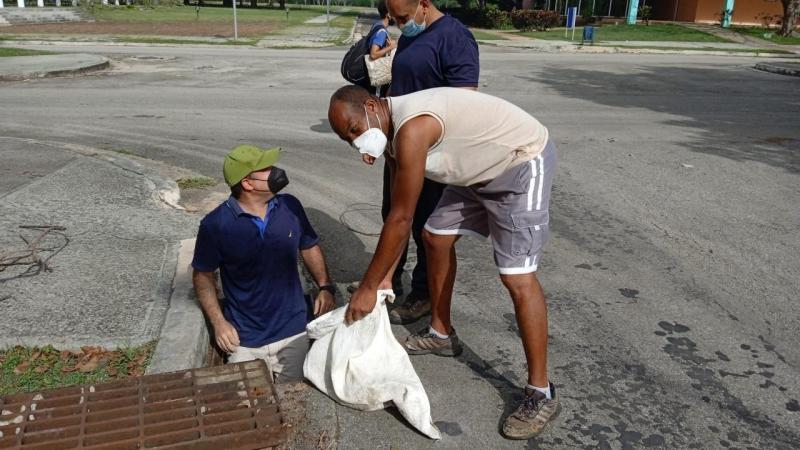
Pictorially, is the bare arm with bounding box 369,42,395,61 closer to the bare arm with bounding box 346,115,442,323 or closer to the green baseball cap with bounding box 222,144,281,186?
the green baseball cap with bounding box 222,144,281,186

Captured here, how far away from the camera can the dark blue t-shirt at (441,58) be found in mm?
3580

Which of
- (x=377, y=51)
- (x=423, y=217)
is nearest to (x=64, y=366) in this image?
(x=423, y=217)

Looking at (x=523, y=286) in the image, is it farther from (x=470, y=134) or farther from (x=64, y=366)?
(x=64, y=366)

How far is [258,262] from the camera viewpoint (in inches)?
134

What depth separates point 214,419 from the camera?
278 centimetres

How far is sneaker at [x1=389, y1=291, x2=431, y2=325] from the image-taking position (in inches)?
156

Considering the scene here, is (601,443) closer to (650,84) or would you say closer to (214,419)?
(214,419)

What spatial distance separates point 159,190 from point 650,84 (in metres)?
12.2

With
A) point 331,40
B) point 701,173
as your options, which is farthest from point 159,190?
point 331,40

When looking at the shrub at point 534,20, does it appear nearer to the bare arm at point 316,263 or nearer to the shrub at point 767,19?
the shrub at point 767,19

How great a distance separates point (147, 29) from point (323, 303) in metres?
29.6

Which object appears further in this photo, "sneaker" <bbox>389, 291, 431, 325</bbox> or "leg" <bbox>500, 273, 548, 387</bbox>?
"sneaker" <bbox>389, 291, 431, 325</bbox>

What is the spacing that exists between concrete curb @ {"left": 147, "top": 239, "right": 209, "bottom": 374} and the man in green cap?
0.12m

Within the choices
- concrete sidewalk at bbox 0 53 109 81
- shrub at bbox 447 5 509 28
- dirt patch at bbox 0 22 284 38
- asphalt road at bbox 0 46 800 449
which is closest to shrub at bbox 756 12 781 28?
shrub at bbox 447 5 509 28
